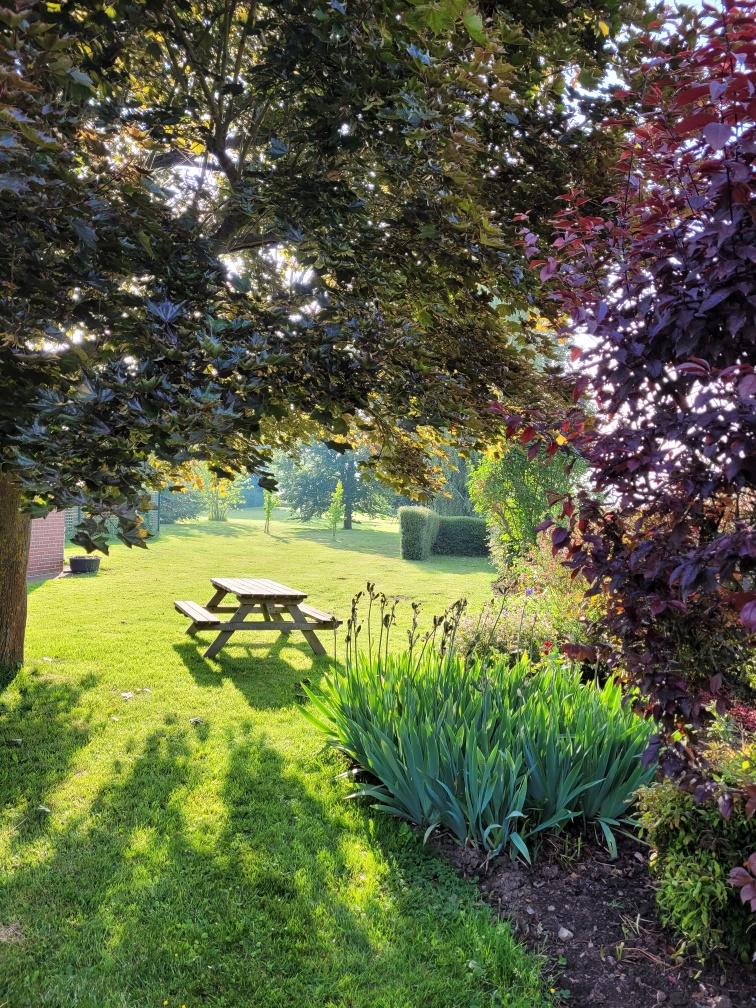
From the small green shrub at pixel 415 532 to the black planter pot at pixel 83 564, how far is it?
9365 millimetres

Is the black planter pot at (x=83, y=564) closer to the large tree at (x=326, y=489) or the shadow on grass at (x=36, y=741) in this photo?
the shadow on grass at (x=36, y=741)

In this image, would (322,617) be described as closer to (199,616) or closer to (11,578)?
(199,616)

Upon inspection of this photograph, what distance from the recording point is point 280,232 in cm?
385

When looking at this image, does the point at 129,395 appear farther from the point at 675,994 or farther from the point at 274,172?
the point at 675,994

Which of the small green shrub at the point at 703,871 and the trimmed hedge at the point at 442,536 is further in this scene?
the trimmed hedge at the point at 442,536

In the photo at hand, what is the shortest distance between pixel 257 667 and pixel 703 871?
566 cm

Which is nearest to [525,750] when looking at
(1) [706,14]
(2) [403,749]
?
(2) [403,749]

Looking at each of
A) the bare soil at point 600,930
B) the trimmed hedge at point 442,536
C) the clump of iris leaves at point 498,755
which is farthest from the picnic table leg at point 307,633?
the trimmed hedge at point 442,536

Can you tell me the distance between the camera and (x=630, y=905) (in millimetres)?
3000

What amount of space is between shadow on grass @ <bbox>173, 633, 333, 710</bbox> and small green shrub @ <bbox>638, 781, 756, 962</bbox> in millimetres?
4018

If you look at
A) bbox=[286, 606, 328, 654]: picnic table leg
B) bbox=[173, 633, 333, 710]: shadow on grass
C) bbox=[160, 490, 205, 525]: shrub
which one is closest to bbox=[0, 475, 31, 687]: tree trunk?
bbox=[173, 633, 333, 710]: shadow on grass

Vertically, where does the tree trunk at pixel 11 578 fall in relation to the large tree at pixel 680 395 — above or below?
below

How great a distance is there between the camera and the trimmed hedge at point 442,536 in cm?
2036

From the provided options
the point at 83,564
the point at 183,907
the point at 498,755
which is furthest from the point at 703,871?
the point at 83,564
